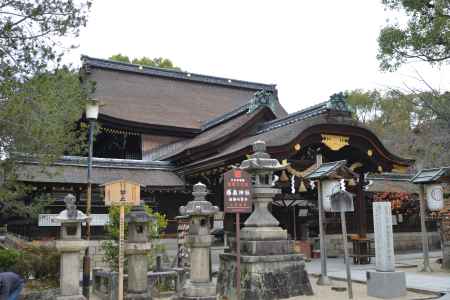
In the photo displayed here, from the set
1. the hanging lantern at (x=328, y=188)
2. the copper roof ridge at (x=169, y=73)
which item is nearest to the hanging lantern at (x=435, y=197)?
the hanging lantern at (x=328, y=188)

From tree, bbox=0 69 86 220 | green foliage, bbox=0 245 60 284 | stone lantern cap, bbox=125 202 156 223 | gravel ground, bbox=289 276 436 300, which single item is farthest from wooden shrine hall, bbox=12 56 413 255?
gravel ground, bbox=289 276 436 300

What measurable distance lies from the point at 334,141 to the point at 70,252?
31.5ft

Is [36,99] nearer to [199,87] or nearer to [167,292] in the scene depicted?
[167,292]

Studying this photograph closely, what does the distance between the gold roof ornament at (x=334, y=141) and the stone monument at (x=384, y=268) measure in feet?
16.7

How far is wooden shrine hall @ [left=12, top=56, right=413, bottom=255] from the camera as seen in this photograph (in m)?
14.5

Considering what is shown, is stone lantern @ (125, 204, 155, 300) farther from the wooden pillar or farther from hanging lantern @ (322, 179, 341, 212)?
the wooden pillar

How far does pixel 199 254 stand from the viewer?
8.25 meters

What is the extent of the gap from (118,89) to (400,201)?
52.2 ft

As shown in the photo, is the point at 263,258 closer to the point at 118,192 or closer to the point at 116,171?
the point at 118,192

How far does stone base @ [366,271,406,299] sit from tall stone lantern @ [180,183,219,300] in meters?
3.43

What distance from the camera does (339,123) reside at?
14.6 metres

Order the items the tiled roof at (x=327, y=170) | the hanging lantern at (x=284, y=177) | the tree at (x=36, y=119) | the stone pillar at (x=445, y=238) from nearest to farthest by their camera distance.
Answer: the tree at (x=36, y=119) < the tiled roof at (x=327, y=170) < the stone pillar at (x=445, y=238) < the hanging lantern at (x=284, y=177)

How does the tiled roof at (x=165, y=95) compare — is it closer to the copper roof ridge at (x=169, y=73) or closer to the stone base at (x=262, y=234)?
the copper roof ridge at (x=169, y=73)

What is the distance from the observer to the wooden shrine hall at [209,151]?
1454cm
